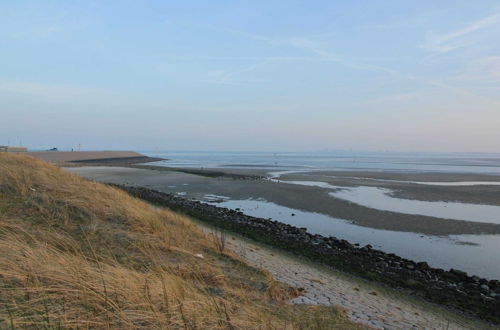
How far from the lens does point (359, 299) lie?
23.9 ft

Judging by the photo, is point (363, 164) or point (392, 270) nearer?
point (392, 270)

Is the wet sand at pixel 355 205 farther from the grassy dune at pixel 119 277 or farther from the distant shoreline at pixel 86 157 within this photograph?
the distant shoreline at pixel 86 157

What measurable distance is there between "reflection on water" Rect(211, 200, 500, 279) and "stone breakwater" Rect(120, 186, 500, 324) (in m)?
1.23

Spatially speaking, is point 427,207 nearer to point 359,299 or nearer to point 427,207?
point 427,207

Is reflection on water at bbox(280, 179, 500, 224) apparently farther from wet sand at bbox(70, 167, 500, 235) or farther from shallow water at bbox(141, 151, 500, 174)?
shallow water at bbox(141, 151, 500, 174)

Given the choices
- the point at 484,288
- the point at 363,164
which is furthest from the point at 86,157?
the point at 484,288

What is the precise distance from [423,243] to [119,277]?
1350 cm

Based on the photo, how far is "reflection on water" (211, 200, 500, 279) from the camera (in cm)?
1127

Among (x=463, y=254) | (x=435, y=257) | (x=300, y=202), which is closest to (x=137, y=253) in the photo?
(x=435, y=257)

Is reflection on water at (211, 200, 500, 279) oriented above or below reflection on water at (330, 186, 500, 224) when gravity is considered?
below

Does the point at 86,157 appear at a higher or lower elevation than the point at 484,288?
higher

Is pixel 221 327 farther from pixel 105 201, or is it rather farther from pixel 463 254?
pixel 463 254

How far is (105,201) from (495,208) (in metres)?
25.2

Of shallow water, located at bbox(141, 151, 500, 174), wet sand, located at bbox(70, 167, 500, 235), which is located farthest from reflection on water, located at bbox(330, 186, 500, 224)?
shallow water, located at bbox(141, 151, 500, 174)
